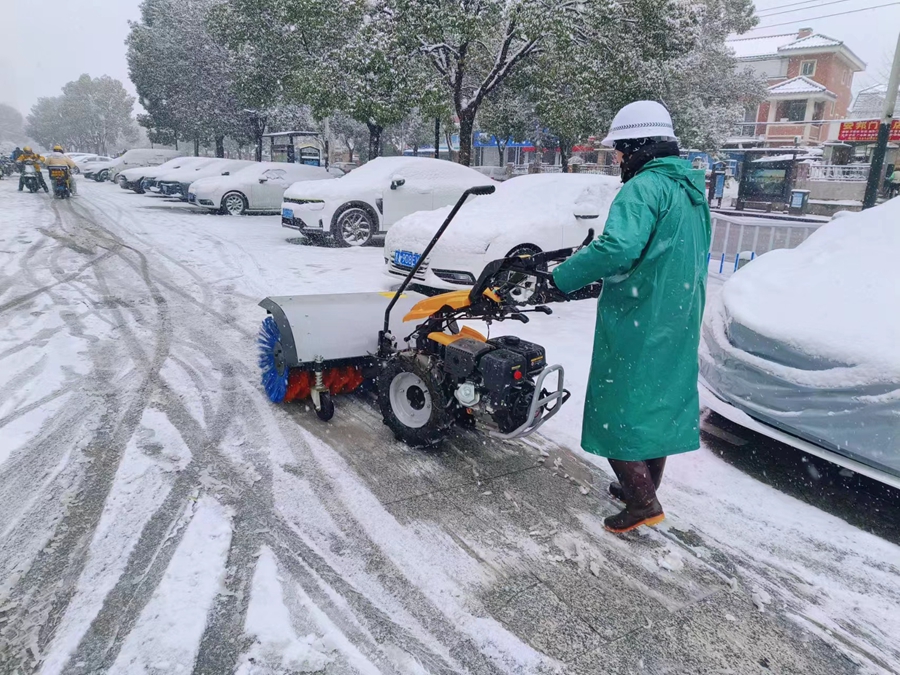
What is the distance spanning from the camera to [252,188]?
16219 mm

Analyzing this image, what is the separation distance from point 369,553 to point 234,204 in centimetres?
1544

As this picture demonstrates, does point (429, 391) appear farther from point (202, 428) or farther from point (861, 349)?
point (861, 349)

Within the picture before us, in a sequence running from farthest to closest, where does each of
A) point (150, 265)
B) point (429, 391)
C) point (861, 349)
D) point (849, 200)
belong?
point (849, 200) < point (150, 265) < point (429, 391) < point (861, 349)

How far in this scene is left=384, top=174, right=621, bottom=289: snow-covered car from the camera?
6711 mm

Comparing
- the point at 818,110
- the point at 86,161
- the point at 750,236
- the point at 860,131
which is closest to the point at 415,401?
the point at 750,236

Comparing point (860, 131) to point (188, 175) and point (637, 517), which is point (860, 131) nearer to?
point (188, 175)

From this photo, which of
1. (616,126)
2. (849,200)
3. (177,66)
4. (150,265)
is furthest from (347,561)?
(177,66)

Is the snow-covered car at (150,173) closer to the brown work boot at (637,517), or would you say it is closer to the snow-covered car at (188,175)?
the snow-covered car at (188,175)

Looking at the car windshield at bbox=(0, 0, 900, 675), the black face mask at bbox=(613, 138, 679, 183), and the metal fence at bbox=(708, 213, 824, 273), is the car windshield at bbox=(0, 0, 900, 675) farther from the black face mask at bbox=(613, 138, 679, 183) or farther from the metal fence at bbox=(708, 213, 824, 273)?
the metal fence at bbox=(708, 213, 824, 273)

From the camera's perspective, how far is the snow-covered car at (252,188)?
15.9 m

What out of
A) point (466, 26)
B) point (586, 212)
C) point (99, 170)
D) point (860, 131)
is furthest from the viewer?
point (99, 170)

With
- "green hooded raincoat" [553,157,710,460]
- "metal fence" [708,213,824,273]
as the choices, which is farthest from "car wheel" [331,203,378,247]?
"green hooded raincoat" [553,157,710,460]

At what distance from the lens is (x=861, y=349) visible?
2717 mm

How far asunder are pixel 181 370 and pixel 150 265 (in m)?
4.91
